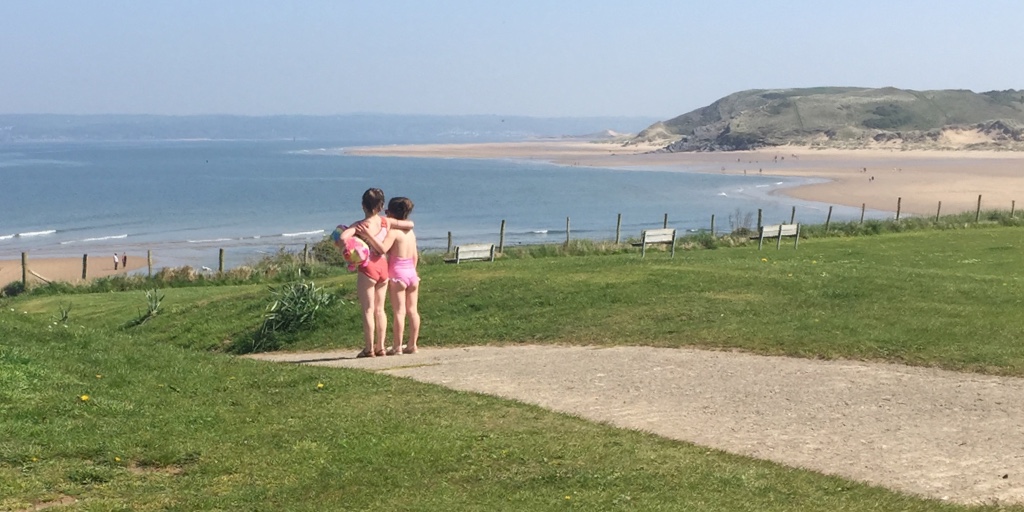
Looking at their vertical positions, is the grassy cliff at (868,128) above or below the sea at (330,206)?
above

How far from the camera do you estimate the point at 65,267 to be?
4816 cm

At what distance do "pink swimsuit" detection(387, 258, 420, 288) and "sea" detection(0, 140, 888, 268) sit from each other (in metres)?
29.9

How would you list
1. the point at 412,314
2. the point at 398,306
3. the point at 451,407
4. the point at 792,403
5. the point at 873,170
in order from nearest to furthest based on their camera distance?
the point at 451,407, the point at 792,403, the point at 398,306, the point at 412,314, the point at 873,170

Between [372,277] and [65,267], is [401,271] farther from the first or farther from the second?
[65,267]

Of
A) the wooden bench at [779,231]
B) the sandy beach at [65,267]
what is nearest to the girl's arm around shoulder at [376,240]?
the wooden bench at [779,231]

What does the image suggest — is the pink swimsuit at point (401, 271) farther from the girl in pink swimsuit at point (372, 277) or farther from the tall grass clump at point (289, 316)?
the tall grass clump at point (289, 316)

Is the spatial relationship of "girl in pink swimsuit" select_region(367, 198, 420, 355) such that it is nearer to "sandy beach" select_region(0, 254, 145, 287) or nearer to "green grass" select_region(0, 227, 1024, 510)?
"green grass" select_region(0, 227, 1024, 510)

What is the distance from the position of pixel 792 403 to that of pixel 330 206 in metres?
72.0

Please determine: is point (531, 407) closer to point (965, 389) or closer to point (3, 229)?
point (965, 389)

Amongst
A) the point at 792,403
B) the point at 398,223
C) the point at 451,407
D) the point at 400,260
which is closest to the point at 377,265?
the point at 400,260

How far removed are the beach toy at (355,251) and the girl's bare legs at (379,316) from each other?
Result: 0.40 metres

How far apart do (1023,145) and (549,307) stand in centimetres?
14520

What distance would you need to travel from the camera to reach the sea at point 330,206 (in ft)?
192

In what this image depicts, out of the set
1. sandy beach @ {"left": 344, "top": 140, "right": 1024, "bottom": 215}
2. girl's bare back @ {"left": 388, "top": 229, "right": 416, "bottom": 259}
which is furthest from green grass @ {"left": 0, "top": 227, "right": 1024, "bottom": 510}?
sandy beach @ {"left": 344, "top": 140, "right": 1024, "bottom": 215}
